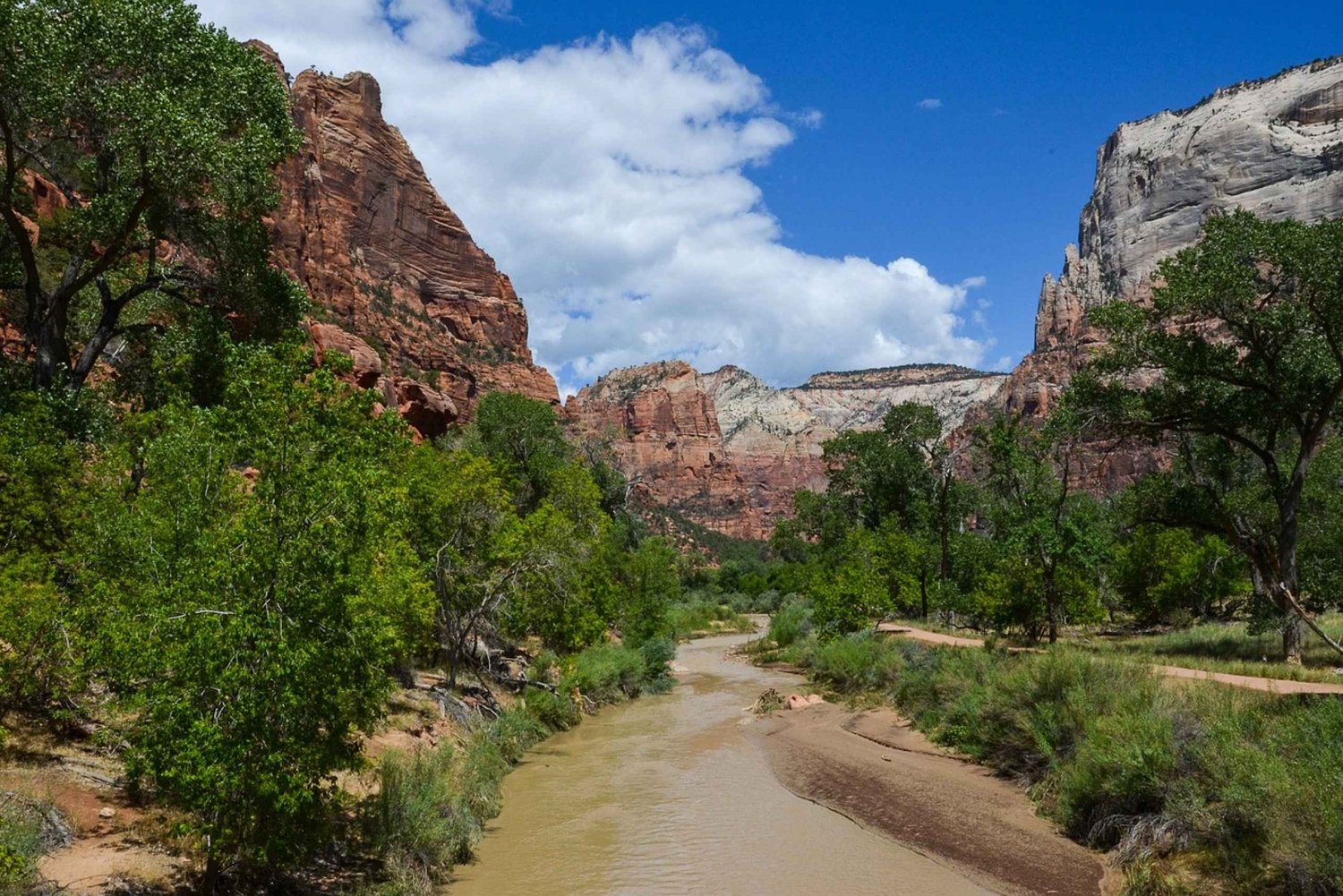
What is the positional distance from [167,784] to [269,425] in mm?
3868

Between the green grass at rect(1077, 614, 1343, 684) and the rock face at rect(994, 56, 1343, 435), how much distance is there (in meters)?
96.8

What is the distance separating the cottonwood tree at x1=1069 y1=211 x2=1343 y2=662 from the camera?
53.8 ft

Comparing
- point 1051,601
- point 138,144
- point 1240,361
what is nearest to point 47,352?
Answer: point 138,144

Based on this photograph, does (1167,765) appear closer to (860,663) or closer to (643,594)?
(860,663)

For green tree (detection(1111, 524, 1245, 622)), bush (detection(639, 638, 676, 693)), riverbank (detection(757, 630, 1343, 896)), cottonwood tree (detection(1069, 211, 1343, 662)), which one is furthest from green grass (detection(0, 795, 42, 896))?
green tree (detection(1111, 524, 1245, 622))

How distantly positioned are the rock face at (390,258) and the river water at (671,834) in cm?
4202

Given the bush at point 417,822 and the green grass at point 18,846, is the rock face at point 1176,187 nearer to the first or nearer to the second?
the bush at point 417,822

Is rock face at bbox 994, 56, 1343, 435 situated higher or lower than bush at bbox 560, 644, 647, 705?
higher

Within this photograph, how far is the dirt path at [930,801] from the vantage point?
10.8 meters

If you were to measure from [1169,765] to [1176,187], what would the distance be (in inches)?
6988

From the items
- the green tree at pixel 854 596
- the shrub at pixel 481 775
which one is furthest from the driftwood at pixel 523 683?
the green tree at pixel 854 596

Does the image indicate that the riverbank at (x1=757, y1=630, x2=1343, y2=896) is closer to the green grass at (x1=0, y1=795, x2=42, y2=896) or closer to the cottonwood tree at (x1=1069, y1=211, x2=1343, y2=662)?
the cottonwood tree at (x1=1069, y1=211, x2=1343, y2=662)

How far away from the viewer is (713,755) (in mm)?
19484

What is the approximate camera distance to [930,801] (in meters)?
14.0
